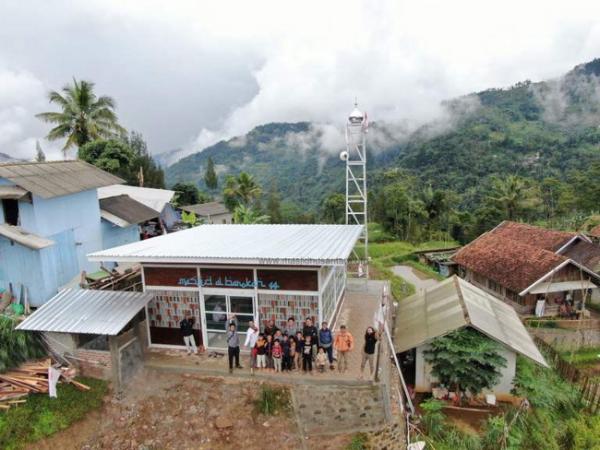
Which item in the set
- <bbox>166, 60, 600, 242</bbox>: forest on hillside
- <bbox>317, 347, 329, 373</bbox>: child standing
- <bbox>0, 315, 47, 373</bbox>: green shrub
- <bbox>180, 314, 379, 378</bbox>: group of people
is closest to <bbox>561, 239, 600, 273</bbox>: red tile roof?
<bbox>166, 60, 600, 242</bbox>: forest on hillside

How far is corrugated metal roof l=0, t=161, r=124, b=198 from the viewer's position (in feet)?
44.4

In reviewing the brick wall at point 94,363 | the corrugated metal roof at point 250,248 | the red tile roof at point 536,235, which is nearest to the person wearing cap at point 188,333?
the corrugated metal roof at point 250,248

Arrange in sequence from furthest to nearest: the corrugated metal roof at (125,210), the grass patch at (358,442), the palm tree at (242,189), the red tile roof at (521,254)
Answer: the palm tree at (242,189) < the red tile roof at (521,254) < the corrugated metal roof at (125,210) < the grass patch at (358,442)

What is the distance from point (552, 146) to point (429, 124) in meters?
35.6

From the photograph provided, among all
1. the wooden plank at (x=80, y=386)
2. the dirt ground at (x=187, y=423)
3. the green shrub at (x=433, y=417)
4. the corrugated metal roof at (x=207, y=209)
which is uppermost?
the corrugated metal roof at (x=207, y=209)

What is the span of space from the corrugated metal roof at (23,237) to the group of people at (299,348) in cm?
701

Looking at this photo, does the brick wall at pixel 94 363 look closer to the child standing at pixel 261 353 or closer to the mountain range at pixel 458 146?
the child standing at pixel 261 353

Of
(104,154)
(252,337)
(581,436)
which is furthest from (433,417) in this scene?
(104,154)

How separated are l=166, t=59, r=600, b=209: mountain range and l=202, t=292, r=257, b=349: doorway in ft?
164

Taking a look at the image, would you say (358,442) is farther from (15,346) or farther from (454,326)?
(15,346)

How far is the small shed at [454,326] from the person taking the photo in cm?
1223

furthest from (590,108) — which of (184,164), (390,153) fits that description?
(184,164)

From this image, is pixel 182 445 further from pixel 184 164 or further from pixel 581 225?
pixel 184 164

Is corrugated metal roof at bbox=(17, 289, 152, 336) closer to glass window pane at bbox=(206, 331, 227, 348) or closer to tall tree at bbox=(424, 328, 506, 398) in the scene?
glass window pane at bbox=(206, 331, 227, 348)
